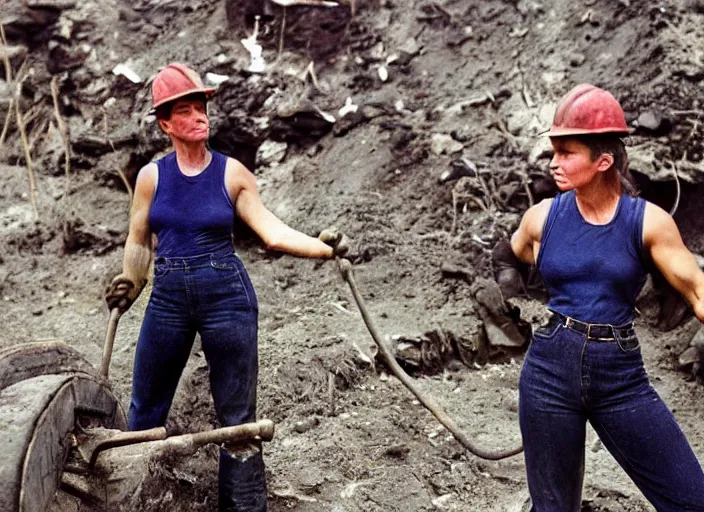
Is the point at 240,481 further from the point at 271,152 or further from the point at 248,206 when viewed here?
the point at 271,152

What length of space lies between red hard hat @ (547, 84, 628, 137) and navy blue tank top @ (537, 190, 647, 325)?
9.1 inches

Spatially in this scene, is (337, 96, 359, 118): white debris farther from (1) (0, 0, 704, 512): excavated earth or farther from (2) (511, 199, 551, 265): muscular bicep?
(2) (511, 199, 551, 265): muscular bicep

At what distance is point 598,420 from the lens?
90.4 inches

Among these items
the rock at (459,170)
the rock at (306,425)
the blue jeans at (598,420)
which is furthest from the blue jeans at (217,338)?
the rock at (459,170)

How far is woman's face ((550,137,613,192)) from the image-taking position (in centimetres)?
225

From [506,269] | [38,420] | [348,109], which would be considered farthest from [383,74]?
[38,420]

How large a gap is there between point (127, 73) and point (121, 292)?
4.99 m

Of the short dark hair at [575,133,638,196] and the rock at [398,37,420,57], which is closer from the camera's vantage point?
the short dark hair at [575,133,638,196]

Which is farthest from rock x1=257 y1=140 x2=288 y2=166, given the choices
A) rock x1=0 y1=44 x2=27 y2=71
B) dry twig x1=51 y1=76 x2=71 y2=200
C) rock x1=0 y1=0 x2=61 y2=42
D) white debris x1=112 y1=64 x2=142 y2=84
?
rock x1=0 y1=44 x2=27 y2=71

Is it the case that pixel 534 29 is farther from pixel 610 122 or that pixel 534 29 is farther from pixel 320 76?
pixel 610 122

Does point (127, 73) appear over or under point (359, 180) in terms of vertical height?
over

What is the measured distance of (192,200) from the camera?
9.91 ft

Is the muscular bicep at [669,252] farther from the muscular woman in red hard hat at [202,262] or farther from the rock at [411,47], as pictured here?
the rock at [411,47]

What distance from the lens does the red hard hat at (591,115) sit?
2.23 meters
